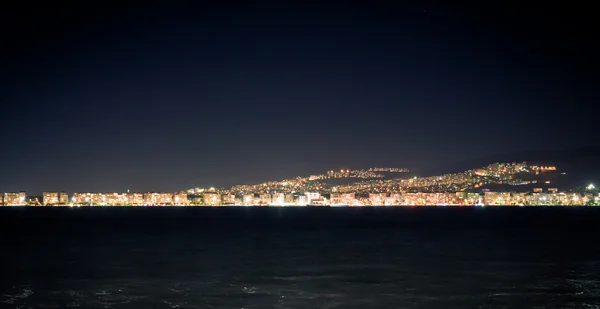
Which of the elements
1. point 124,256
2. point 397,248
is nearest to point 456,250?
point 397,248

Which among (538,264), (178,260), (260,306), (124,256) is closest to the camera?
(260,306)

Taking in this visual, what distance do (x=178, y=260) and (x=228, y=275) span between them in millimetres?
9612

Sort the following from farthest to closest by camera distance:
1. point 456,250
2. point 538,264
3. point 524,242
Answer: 1. point 524,242
2. point 456,250
3. point 538,264

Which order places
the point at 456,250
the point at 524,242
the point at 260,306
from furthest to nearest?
the point at 524,242
the point at 456,250
the point at 260,306

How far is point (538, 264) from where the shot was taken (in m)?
42.0

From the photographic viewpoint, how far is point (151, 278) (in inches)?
1378

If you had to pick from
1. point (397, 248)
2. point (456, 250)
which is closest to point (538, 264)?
point (456, 250)

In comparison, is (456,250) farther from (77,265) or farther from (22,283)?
(22,283)

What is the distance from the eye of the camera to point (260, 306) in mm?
25984

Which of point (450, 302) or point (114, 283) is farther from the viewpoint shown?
point (114, 283)

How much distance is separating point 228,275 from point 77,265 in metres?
11.5

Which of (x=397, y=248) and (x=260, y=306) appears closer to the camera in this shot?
(x=260, y=306)

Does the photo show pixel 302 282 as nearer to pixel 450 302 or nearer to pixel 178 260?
pixel 450 302

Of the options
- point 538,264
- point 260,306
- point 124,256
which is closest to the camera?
point 260,306
